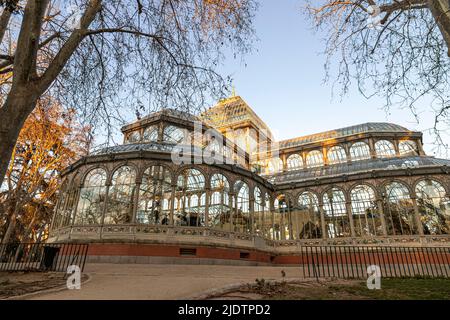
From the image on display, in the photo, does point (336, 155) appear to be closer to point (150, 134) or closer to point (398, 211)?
point (398, 211)

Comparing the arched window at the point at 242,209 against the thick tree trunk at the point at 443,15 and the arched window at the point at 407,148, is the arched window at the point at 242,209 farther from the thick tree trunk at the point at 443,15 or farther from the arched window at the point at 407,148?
the arched window at the point at 407,148

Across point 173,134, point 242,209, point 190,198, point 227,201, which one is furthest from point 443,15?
point 173,134

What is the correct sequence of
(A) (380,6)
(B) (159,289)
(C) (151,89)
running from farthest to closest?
(C) (151,89) → (A) (380,6) → (B) (159,289)

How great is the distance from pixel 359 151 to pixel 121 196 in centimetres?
2450

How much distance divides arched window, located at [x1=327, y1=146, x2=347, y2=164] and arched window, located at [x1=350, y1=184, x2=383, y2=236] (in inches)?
280

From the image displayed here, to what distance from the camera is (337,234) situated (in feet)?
73.3

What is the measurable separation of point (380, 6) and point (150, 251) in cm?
1551

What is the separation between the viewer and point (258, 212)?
23.1 meters

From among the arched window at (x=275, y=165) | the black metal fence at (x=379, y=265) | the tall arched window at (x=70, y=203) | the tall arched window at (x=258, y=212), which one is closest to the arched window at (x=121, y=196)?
the tall arched window at (x=70, y=203)

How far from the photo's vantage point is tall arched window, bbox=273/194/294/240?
78.2 ft

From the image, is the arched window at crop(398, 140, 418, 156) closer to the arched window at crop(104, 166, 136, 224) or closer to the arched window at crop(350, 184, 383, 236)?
the arched window at crop(350, 184, 383, 236)

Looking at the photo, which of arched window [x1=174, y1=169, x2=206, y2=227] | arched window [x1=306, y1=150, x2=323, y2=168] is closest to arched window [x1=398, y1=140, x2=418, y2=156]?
arched window [x1=306, y1=150, x2=323, y2=168]
